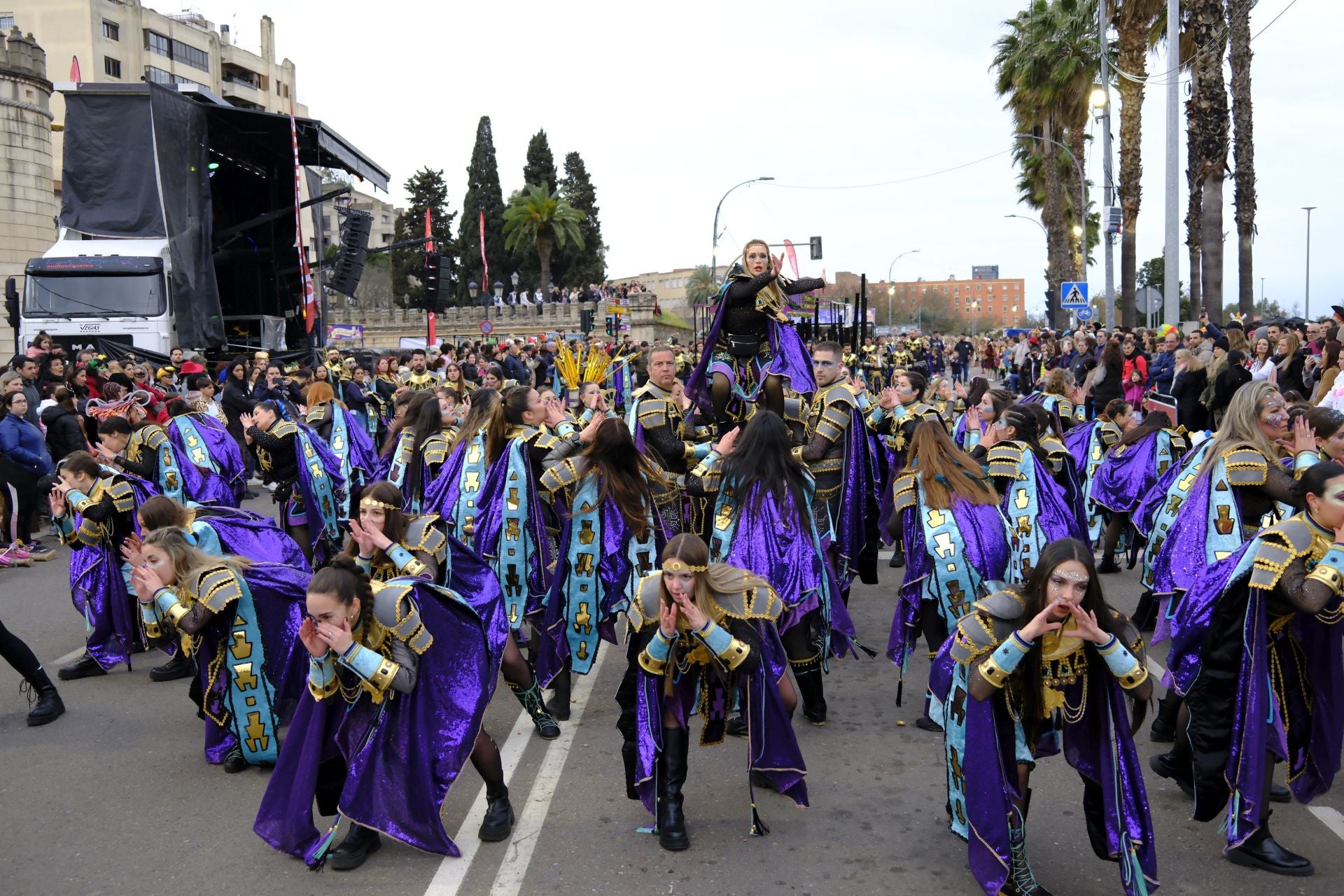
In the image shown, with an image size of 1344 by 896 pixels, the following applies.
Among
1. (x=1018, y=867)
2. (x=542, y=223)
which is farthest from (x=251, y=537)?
(x=542, y=223)

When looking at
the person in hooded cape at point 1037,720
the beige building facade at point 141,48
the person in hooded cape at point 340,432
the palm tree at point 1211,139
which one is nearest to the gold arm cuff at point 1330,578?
the person in hooded cape at point 1037,720

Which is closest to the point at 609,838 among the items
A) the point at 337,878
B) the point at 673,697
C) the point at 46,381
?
the point at 673,697

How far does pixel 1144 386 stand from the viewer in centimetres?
1681

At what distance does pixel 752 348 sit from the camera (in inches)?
330

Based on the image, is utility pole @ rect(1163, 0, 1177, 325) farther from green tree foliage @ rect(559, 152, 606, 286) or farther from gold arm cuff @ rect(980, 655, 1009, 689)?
green tree foliage @ rect(559, 152, 606, 286)

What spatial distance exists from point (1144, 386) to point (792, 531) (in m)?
12.8

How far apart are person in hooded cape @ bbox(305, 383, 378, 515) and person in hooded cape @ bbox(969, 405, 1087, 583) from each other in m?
5.96

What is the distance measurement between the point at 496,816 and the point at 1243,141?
934 inches

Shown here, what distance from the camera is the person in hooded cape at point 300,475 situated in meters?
9.04

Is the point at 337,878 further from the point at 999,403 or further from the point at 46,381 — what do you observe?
the point at 46,381

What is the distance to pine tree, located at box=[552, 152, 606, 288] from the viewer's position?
6788 centimetres

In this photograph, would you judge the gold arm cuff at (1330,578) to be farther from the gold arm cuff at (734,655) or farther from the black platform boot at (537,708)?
the black platform boot at (537,708)

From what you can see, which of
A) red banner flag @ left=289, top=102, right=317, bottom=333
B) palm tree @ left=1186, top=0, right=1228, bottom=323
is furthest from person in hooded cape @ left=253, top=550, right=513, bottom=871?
red banner flag @ left=289, top=102, right=317, bottom=333

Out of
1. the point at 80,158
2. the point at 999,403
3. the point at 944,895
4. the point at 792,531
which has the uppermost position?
the point at 80,158
